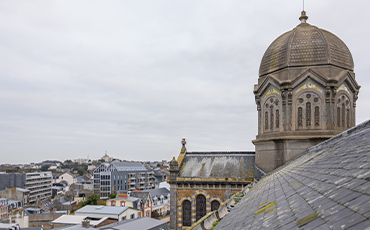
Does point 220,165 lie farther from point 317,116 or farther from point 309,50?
point 309,50

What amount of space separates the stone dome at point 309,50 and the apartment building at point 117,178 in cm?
8105

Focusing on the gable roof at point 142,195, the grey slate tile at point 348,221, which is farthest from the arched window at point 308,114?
the gable roof at point 142,195

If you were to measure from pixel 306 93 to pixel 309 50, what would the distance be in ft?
12.9

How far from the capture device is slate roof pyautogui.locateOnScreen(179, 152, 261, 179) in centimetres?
2993

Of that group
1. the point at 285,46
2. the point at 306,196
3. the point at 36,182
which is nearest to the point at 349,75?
the point at 285,46

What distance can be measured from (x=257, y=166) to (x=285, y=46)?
1171cm

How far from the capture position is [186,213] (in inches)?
1176

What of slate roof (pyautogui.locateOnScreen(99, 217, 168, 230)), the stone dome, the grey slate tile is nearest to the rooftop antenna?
the stone dome

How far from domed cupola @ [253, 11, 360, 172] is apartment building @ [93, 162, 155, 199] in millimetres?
78834

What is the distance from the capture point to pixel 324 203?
496cm

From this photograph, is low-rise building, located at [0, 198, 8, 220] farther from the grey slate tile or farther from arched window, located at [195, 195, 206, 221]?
the grey slate tile

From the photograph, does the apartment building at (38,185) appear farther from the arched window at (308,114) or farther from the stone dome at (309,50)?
the arched window at (308,114)

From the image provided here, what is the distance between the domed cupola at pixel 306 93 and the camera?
26.0 meters

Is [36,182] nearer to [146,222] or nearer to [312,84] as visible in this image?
[146,222]
